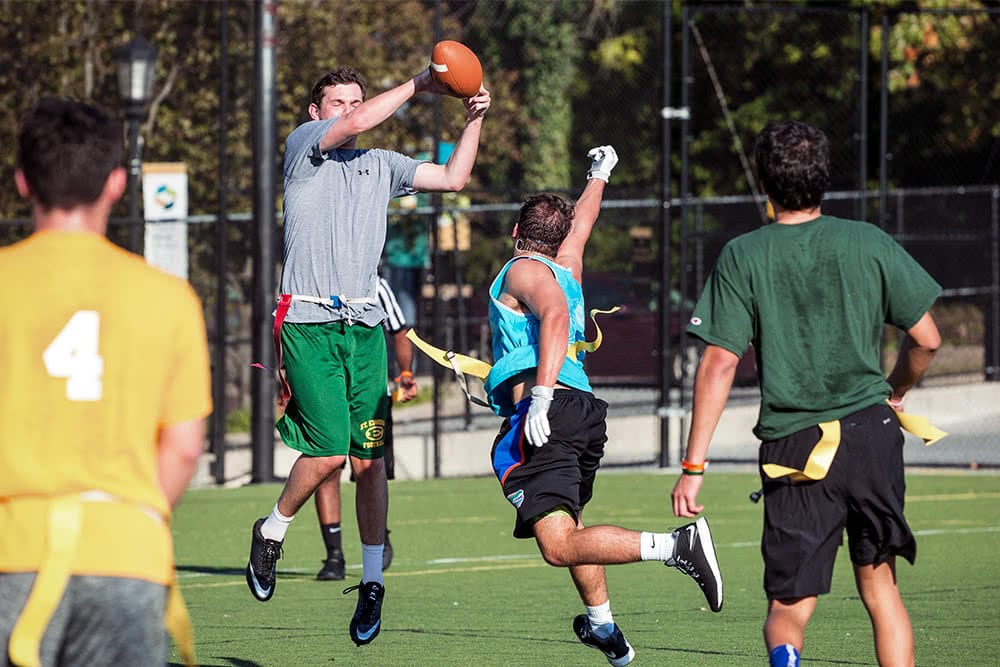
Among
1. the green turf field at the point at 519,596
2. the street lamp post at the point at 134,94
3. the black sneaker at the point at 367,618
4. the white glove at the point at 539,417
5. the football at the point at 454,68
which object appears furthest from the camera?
the street lamp post at the point at 134,94

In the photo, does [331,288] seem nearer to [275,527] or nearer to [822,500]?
[275,527]

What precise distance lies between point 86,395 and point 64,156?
525 millimetres

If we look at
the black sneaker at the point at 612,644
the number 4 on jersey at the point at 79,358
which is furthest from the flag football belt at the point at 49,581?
the black sneaker at the point at 612,644

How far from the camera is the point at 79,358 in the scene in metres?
3.70

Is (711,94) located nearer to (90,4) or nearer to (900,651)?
(90,4)

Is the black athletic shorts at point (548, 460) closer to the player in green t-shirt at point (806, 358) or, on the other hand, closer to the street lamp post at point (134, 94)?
the player in green t-shirt at point (806, 358)

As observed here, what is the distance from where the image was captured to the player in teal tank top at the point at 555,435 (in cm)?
668

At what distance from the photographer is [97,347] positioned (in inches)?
147

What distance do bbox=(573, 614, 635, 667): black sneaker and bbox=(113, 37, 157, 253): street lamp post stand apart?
935cm

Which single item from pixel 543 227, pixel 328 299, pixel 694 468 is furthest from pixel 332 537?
pixel 694 468

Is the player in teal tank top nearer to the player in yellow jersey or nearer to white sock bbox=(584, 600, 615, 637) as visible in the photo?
white sock bbox=(584, 600, 615, 637)

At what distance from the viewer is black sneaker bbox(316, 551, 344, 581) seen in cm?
989

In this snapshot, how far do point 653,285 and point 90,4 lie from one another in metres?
6.82

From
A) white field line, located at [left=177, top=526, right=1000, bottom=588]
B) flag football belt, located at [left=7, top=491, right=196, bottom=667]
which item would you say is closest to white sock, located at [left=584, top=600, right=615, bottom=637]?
white field line, located at [left=177, top=526, right=1000, bottom=588]
